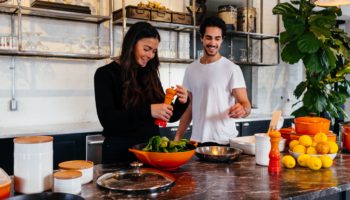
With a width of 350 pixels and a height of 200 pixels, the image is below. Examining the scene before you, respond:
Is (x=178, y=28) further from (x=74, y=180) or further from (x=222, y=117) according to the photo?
(x=74, y=180)

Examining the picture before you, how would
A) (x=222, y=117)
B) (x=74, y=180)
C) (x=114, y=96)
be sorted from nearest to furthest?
(x=74, y=180) → (x=114, y=96) → (x=222, y=117)

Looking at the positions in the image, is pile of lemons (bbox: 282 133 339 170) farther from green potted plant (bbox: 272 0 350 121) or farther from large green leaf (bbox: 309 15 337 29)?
large green leaf (bbox: 309 15 337 29)

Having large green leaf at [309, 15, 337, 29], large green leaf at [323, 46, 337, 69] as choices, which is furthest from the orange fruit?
large green leaf at [309, 15, 337, 29]

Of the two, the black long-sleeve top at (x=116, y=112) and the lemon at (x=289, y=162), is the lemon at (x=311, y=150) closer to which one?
the lemon at (x=289, y=162)

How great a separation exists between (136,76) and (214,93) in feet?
2.39

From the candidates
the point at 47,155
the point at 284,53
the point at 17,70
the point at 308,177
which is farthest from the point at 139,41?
the point at 284,53

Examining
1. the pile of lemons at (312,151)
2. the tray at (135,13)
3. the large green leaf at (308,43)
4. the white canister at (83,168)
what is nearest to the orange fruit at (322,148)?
the pile of lemons at (312,151)

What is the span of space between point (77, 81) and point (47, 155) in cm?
300

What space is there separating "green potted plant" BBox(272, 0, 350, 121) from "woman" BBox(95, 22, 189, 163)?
7.97 ft

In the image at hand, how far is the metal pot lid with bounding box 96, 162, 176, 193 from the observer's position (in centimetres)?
141

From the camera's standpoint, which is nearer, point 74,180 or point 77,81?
point 74,180

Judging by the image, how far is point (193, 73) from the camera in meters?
2.87

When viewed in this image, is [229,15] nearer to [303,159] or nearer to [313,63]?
[313,63]

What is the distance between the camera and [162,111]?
6.11 ft
